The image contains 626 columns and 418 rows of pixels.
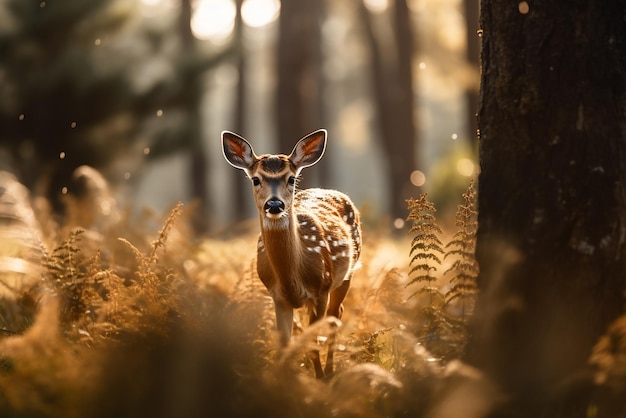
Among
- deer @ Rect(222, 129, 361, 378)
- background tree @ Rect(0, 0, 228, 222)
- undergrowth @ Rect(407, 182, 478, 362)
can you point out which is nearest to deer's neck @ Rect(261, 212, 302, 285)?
deer @ Rect(222, 129, 361, 378)

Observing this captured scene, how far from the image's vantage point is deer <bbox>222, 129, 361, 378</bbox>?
6.24 m

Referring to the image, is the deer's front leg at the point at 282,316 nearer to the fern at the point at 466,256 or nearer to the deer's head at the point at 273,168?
the deer's head at the point at 273,168

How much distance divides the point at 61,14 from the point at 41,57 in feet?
2.58

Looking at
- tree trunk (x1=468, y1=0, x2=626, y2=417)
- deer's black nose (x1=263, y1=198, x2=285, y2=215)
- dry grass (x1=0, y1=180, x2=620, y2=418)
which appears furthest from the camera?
deer's black nose (x1=263, y1=198, x2=285, y2=215)

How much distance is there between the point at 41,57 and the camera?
14367mm

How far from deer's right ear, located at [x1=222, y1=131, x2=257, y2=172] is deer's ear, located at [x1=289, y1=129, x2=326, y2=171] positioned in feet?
1.05

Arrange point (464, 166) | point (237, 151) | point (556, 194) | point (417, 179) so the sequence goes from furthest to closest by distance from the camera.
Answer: point (417, 179)
point (464, 166)
point (237, 151)
point (556, 194)

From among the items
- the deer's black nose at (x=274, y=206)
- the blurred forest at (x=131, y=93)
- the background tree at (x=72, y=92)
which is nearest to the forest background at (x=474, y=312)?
the deer's black nose at (x=274, y=206)

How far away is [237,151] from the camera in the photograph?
6.82 meters

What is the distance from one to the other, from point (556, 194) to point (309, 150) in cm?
260

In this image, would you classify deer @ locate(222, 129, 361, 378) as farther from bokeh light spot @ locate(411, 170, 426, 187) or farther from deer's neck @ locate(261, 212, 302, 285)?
bokeh light spot @ locate(411, 170, 426, 187)

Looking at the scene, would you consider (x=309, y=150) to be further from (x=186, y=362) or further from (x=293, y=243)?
(x=186, y=362)

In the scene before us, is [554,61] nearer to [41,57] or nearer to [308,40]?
[41,57]


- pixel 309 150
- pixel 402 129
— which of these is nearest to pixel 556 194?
pixel 309 150
